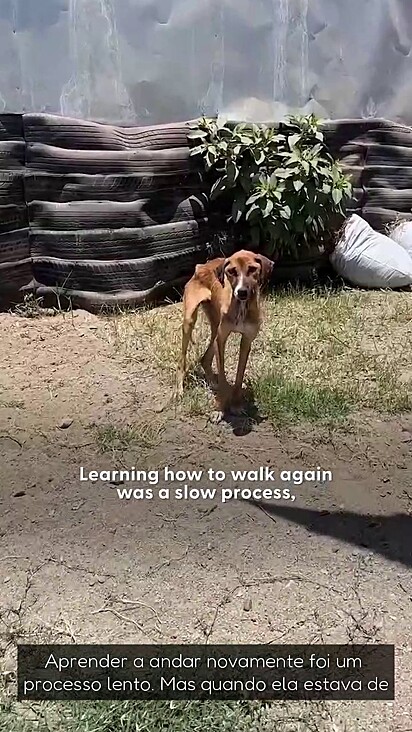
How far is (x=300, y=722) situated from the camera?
6.98 ft

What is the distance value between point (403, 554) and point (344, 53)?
4.39 metres

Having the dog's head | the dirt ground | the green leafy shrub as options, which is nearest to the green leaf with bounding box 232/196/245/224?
the green leafy shrub

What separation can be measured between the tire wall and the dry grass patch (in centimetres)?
34

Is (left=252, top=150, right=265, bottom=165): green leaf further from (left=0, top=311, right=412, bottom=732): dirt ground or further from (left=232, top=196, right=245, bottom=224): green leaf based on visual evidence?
(left=0, top=311, right=412, bottom=732): dirt ground

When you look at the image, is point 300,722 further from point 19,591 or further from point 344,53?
point 344,53

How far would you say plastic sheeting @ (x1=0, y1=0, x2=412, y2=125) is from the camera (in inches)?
195

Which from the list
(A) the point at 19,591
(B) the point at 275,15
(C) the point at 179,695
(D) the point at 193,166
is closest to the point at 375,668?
(C) the point at 179,695

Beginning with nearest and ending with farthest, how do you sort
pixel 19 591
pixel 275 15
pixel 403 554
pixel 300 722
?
pixel 300 722
pixel 19 591
pixel 403 554
pixel 275 15

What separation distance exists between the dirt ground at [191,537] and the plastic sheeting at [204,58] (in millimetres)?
2164

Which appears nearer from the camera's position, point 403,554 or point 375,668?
point 375,668

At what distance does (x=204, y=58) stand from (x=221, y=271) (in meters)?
2.51

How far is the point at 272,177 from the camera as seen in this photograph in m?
5.48

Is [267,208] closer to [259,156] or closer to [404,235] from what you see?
[259,156]
